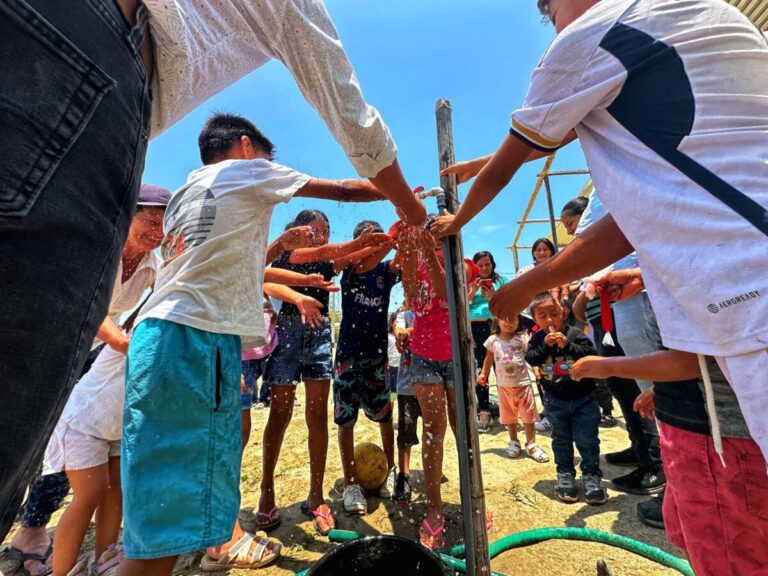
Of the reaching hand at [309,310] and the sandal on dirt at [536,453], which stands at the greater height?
the reaching hand at [309,310]

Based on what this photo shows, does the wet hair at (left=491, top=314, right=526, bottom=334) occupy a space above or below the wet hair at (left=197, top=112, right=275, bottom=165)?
below

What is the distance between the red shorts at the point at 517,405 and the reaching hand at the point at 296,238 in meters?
3.33

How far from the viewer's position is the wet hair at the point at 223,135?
208cm

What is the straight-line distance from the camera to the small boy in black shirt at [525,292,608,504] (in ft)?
10.6

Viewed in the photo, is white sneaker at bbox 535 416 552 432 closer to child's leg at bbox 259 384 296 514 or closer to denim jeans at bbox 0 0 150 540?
child's leg at bbox 259 384 296 514

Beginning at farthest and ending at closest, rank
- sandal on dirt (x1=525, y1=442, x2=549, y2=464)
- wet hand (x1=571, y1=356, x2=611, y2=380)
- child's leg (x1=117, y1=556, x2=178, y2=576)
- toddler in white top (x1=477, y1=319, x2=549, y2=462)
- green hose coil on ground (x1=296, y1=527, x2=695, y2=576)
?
toddler in white top (x1=477, y1=319, x2=549, y2=462) < sandal on dirt (x1=525, y1=442, x2=549, y2=464) < green hose coil on ground (x1=296, y1=527, x2=695, y2=576) < wet hand (x1=571, y1=356, x2=611, y2=380) < child's leg (x1=117, y1=556, x2=178, y2=576)

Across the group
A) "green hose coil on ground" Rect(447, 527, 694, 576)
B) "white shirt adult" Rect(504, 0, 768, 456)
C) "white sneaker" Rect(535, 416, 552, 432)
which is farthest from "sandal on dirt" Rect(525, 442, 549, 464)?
"white shirt adult" Rect(504, 0, 768, 456)

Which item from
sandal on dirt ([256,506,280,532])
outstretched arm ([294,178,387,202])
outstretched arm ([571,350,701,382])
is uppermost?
outstretched arm ([294,178,387,202])

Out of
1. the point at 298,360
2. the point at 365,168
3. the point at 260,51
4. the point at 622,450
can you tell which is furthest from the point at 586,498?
the point at 260,51

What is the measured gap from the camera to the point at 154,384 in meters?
1.40

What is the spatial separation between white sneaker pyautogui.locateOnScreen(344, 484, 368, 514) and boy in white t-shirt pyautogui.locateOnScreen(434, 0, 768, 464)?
2794mm

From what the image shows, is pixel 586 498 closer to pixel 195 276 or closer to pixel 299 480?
pixel 299 480

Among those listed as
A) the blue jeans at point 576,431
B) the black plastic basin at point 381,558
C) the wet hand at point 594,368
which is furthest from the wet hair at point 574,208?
the black plastic basin at point 381,558

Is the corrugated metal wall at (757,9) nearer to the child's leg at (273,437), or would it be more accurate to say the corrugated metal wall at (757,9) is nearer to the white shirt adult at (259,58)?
the white shirt adult at (259,58)
